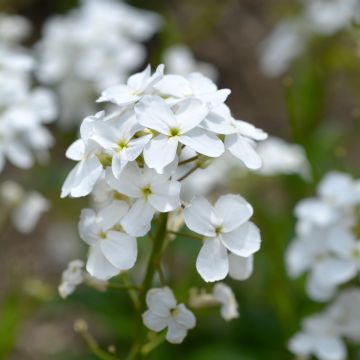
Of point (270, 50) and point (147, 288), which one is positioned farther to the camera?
point (270, 50)

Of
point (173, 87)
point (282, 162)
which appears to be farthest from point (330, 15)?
point (173, 87)

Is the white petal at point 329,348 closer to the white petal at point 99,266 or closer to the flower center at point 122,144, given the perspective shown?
the white petal at point 99,266

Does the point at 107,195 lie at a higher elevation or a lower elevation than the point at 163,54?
higher

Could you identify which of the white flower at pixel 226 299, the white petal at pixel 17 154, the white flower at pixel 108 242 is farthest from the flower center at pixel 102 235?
the white petal at pixel 17 154

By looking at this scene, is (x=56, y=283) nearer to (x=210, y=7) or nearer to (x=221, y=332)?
(x=221, y=332)

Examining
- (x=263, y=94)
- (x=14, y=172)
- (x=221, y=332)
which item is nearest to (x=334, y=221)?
(x=221, y=332)

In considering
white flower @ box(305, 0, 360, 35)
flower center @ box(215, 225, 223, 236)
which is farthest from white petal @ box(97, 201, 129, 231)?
white flower @ box(305, 0, 360, 35)

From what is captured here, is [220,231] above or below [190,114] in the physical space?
below

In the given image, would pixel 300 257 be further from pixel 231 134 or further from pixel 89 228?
pixel 89 228
